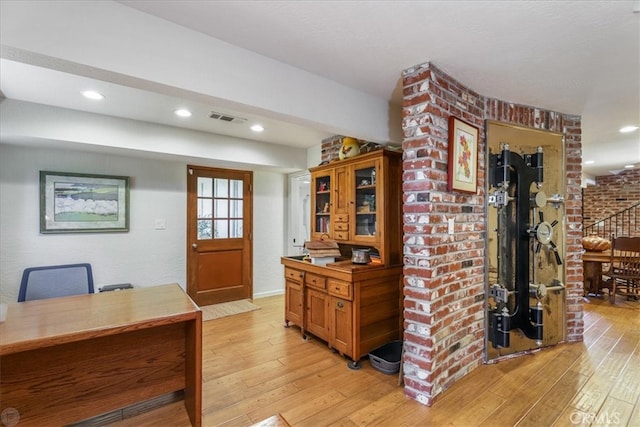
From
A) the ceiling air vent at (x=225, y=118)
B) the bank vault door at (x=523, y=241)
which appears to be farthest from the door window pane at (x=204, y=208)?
the bank vault door at (x=523, y=241)

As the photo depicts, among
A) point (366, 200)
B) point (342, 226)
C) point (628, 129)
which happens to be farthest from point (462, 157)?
point (628, 129)

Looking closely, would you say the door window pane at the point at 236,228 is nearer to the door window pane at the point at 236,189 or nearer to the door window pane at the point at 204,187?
the door window pane at the point at 236,189

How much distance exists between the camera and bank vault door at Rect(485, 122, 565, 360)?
8.61 ft

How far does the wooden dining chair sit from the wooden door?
17.9 feet

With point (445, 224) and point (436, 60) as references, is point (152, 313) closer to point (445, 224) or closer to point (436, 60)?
point (445, 224)

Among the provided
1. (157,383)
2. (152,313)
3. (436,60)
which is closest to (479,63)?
(436,60)

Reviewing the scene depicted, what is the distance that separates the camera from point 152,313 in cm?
168

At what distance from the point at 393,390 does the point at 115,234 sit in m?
3.50

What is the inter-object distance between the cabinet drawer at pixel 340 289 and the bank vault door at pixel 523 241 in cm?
121

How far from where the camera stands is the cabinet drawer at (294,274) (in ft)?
10.4

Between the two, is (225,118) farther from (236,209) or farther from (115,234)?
(115,234)

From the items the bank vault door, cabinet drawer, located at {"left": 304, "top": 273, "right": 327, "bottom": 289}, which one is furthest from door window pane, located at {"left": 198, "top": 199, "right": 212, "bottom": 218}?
the bank vault door

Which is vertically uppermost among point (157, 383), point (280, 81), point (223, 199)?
point (280, 81)

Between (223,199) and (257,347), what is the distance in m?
2.34
